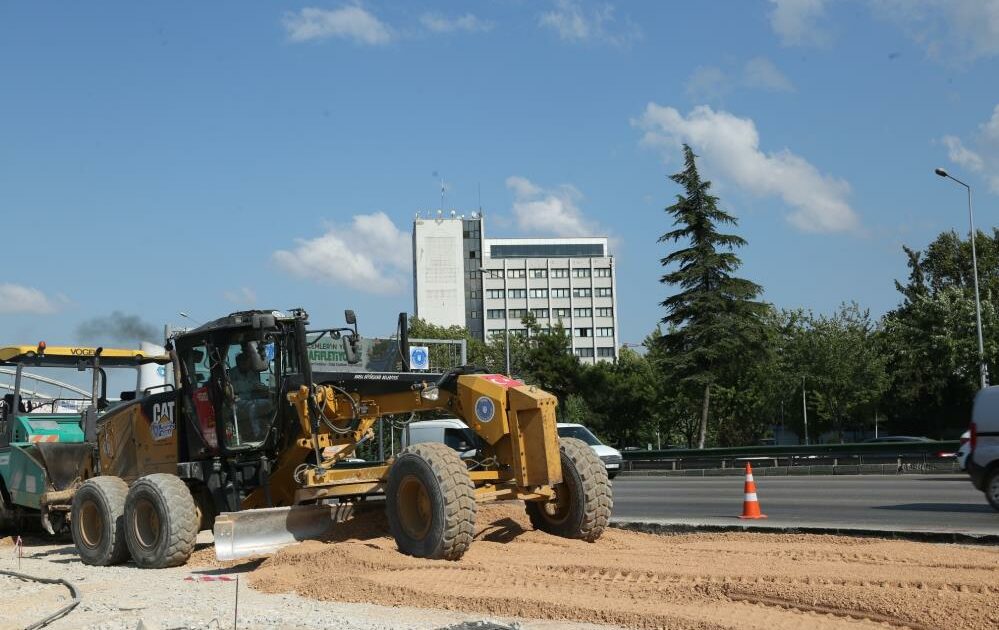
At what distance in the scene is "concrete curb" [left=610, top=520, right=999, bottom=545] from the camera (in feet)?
40.1

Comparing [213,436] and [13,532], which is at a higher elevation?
[213,436]

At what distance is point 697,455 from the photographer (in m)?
38.1

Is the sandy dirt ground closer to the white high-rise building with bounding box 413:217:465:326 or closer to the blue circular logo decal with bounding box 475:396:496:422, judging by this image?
the blue circular logo decal with bounding box 475:396:496:422

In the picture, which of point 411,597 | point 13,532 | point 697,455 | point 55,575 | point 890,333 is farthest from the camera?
point 890,333

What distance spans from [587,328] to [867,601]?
15728 cm

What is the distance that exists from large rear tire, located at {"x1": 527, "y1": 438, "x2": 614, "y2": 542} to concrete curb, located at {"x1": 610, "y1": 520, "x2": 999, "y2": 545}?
2810 mm

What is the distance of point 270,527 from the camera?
38.3ft

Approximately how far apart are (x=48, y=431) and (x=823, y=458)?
945 inches

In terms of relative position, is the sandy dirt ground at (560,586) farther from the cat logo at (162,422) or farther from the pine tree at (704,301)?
the pine tree at (704,301)

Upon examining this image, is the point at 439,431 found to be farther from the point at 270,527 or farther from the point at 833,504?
the point at 270,527

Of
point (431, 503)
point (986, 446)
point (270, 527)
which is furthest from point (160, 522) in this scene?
point (986, 446)

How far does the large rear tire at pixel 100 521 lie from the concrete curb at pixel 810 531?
6772 mm

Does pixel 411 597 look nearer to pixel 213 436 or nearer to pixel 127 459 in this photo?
pixel 213 436

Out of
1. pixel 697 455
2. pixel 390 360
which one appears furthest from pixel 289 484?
pixel 697 455
